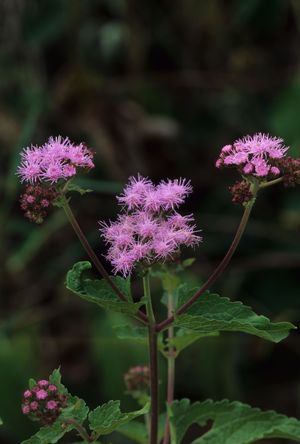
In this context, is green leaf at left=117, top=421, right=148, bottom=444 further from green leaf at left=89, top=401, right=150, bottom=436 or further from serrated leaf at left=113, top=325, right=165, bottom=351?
green leaf at left=89, top=401, right=150, bottom=436

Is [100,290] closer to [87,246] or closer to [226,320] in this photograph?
[87,246]

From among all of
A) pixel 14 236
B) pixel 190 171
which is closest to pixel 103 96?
pixel 190 171

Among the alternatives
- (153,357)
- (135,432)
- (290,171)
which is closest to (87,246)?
(153,357)

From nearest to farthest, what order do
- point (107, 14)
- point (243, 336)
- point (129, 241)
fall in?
point (129, 241) < point (243, 336) < point (107, 14)

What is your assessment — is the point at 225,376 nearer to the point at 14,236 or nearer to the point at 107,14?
the point at 14,236

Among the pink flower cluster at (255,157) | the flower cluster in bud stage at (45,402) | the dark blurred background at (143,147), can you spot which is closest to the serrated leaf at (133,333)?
the flower cluster in bud stage at (45,402)
